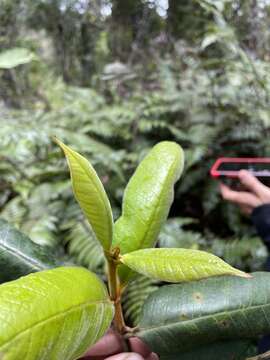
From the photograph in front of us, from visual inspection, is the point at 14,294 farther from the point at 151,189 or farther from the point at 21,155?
the point at 21,155

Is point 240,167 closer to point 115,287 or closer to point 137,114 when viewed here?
point 115,287

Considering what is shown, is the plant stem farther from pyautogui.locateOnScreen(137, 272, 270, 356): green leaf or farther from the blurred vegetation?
the blurred vegetation

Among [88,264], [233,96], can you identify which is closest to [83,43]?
[233,96]

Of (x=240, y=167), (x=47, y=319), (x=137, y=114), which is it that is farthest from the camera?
(x=137, y=114)

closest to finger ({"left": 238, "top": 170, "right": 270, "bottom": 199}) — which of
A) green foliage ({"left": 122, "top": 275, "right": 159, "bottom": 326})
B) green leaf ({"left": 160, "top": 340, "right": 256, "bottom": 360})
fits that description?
green foliage ({"left": 122, "top": 275, "right": 159, "bottom": 326})

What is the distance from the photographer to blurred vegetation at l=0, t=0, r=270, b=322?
1.78 meters

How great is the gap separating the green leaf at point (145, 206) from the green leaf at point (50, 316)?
0.31ft

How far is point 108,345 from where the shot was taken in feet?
1.61

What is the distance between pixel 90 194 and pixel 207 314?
18 centimetres

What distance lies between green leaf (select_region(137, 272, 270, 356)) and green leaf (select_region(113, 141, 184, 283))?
0.21ft

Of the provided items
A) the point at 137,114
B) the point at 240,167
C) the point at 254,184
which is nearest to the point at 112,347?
the point at 254,184

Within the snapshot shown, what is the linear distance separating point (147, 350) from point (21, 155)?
170cm

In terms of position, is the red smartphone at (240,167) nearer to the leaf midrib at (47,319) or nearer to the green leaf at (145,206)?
the green leaf at (145,206)

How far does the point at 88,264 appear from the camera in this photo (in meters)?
1.58
